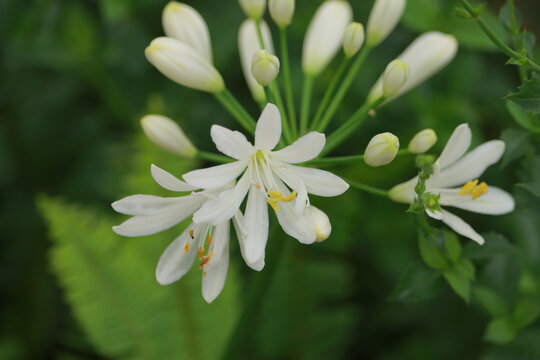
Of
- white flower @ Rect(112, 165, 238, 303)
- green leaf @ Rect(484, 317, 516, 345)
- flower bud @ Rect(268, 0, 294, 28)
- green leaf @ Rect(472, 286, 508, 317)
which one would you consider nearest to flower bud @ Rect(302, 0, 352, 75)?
flower bud @ Rect(268, 0, 294, 28)

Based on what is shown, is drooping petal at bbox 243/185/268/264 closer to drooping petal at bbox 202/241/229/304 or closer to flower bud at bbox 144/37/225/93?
drooping petal at bbox 202/241/229/304

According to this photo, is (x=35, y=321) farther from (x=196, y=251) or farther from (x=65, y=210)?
(x=196, y=251)

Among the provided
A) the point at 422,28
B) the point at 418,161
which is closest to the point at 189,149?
the point at 418,161

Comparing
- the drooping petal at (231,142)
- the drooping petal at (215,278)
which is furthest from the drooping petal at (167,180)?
the drooping petal at (215,278)

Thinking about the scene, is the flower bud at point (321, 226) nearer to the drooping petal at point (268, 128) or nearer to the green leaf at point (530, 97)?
the drooping petal at point (268, 128)

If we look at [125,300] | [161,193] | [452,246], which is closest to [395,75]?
[452,246]

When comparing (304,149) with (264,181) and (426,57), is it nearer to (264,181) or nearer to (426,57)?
(264,181)
